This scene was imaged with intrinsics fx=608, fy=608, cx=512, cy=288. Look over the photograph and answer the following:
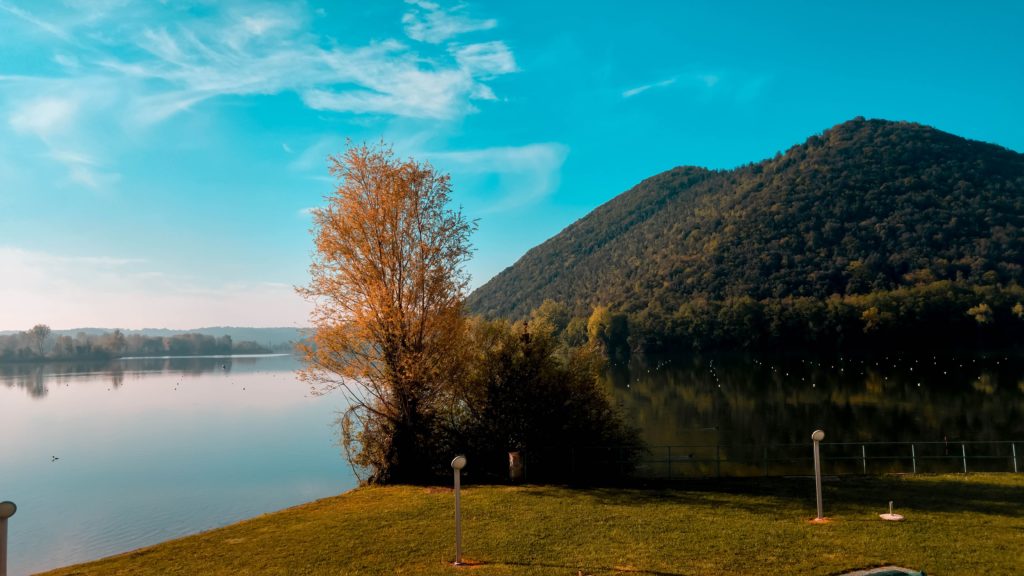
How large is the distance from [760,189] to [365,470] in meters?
149

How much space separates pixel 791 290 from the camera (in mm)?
109312

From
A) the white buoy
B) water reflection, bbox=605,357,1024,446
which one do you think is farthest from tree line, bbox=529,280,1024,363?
the white buoy

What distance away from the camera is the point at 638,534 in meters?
12.4

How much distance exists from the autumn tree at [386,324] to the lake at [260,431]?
27.4 ft

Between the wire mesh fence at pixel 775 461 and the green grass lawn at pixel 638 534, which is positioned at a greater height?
the green grass lawn at pixel 638 534

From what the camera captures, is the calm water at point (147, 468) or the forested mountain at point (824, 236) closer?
the calm water at point (147, 468)

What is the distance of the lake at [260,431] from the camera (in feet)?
83.8

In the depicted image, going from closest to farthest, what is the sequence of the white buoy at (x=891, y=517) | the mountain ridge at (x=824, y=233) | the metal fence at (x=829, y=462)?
the white buoy at (x=891, y=517)
the metal fence at (x=829, y=462)
the mountain ridge at (x=824, y=233)

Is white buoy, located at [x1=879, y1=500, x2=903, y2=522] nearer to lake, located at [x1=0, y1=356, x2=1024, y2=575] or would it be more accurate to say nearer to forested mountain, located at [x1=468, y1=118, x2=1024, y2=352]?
lake, located at [x1=0, y1=356, x2=1024, y2=575]

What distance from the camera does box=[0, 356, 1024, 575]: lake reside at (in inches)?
1006

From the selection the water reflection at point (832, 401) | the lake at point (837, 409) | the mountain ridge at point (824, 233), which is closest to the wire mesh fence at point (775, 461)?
the lake at point (837, 409)

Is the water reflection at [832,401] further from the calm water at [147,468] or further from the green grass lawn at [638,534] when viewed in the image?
the calm water at [147,468]

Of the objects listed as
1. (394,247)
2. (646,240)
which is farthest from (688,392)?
(646,240)

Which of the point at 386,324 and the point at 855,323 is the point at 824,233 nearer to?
the point at 855,323
